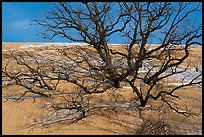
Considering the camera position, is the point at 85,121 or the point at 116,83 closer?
the point at 85,121

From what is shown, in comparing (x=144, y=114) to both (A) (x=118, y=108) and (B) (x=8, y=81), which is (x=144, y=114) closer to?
(A) (x=118, y=108)

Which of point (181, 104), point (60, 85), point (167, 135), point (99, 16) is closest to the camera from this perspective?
point (167, 135)

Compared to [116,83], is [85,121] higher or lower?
lower

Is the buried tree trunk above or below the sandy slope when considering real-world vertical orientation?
above

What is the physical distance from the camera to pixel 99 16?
1397 centimetres

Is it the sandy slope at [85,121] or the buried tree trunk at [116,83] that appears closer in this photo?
the sandy slope at [85,121]

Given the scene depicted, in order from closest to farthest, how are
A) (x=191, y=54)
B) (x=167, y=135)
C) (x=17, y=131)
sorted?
(x=167, y=135) → (x=17, y=131) → (x=191, y=54)

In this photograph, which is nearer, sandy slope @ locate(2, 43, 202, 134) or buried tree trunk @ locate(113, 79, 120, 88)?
sandy slope @ locate(2, 43, 202, 134)

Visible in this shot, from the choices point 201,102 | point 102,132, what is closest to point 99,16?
point 201,102

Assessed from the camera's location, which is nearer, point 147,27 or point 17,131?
point 17,131

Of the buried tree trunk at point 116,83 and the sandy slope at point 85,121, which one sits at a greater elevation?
the buried tree trunk at point 116,83

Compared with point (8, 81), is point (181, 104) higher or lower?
lower

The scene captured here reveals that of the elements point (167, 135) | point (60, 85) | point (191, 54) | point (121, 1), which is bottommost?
point (167, 135)

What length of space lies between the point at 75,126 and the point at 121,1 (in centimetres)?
683
